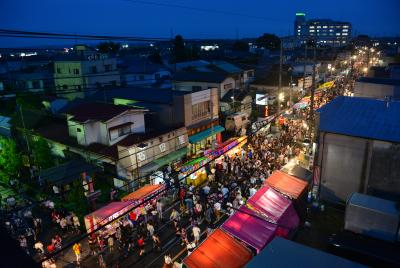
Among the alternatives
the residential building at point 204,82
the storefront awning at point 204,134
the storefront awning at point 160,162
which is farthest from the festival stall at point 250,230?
the residential building at point 204,82

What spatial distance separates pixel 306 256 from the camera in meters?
6.49

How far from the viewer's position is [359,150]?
1123 centimetres

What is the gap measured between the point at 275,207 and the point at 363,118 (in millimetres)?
5386

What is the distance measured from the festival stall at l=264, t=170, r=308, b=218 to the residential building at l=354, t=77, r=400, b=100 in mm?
12891

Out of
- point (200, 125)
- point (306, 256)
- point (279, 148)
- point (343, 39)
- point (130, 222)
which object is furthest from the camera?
point (343, 39)

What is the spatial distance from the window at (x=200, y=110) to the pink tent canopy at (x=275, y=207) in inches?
562

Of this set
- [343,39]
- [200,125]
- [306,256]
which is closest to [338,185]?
[306,256]

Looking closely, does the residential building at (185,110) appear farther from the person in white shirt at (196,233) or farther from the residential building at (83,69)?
the person in white shirt at (196,233)

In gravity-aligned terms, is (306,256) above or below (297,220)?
above

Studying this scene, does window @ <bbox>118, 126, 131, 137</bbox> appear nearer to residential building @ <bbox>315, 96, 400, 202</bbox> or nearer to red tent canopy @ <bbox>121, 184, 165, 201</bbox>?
red tent canopy @ <bbox>121, 184, 165, 201</bbox>

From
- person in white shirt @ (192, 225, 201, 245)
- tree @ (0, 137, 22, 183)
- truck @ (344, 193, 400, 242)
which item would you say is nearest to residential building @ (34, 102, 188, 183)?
tree @ (0, 137, 22, 183)

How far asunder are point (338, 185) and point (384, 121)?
10.1 ft

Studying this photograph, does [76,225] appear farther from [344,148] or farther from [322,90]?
[322,90]

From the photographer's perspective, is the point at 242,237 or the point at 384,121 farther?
the point at 242,237
